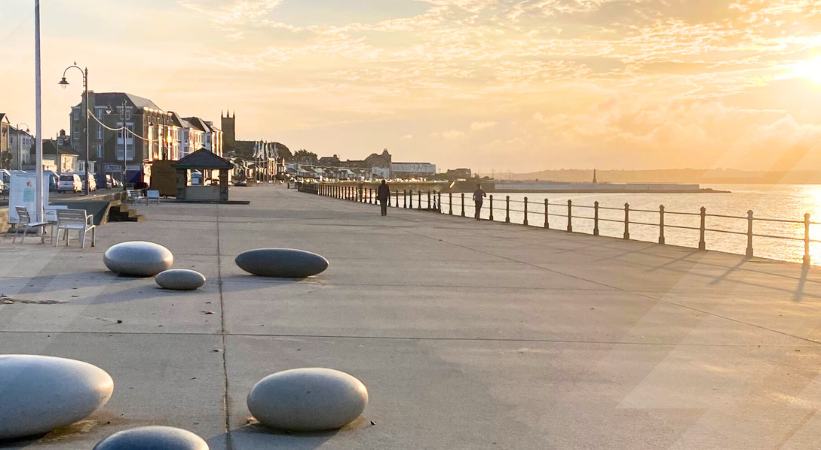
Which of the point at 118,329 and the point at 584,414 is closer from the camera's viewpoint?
the point at 584,414

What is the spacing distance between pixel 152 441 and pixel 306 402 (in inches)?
49.3

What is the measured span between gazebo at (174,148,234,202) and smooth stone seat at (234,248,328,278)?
41.5 metres

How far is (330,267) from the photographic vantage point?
16578 mm

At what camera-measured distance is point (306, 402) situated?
5.94 m

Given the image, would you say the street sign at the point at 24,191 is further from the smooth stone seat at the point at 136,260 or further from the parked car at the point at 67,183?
the parked car at the point at 67,183

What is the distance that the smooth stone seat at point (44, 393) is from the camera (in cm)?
554

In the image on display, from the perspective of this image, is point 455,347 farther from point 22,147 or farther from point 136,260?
point 22,147

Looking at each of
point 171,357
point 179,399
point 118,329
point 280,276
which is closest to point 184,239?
point 280,276

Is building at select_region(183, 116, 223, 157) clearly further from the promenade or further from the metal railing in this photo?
the promenade

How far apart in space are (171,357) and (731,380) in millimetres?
4744

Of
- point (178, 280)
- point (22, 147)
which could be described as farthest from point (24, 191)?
point (22, 147)

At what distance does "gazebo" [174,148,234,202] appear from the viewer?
182 feet

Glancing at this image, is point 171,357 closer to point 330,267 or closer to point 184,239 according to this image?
point 330,267

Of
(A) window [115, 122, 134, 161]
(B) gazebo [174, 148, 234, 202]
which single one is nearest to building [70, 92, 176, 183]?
(A) window [115, 122, 134, 161]
